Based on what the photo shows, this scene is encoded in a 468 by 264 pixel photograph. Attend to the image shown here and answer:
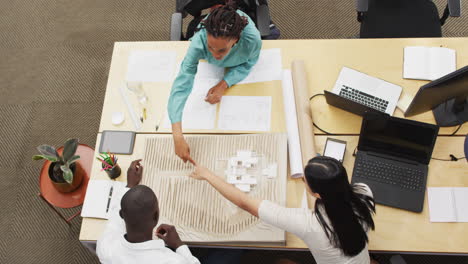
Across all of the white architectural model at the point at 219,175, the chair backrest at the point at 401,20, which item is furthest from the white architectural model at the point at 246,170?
the chair backrest at the point at 401,20

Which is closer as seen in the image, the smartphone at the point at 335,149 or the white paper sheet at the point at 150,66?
the smartphone at the point at 335,149

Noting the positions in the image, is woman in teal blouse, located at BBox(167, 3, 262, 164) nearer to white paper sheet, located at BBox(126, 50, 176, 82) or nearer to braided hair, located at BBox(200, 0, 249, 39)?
braided hair, located at BBox(200, 0, 249, 39)

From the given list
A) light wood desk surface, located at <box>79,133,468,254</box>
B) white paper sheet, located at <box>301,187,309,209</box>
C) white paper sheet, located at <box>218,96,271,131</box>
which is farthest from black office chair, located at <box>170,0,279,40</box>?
white paper sheet, located at <box>301,187,309,209</box>

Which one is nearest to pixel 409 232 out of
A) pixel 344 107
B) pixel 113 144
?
pixel 344 107

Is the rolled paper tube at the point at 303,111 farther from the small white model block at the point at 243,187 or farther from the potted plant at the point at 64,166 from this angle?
the potted plant at the point at 64,166

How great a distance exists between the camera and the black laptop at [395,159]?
1617 mm

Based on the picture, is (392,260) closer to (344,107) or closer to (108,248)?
(344,107)

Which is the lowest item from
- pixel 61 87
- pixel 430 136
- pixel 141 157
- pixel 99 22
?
pixel 141 157

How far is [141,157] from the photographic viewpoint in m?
1.82

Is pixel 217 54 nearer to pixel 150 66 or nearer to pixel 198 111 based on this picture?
pixel 198 111

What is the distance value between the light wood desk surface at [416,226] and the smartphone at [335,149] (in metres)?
0.04

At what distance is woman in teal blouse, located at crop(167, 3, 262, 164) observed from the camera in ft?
5.64

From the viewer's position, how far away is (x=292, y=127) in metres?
1.81

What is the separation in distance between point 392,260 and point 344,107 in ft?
2.35
